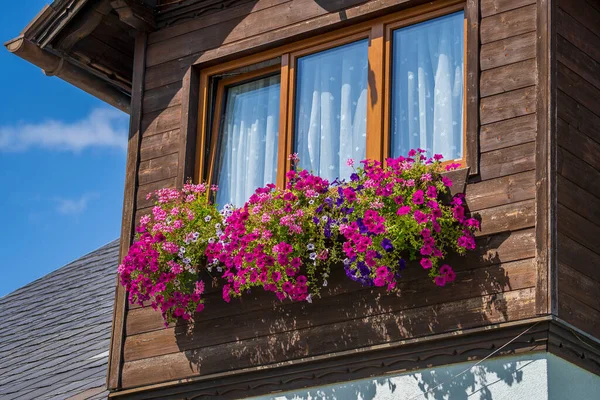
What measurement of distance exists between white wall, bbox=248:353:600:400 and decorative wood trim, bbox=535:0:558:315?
366 millimetres

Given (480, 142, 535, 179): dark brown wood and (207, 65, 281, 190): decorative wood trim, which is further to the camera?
(207, 65, 281, 190): decorative wood trim

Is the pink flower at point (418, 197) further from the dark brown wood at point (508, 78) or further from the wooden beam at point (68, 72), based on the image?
the wooden beam at point (68, 72)

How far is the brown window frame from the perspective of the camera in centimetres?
847

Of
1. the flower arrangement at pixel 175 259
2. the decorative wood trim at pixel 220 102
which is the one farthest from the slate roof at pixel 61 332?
the decorative wood trim at pixel 220 102

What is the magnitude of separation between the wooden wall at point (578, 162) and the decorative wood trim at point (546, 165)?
9 cm

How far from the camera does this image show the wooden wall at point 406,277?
7863mm

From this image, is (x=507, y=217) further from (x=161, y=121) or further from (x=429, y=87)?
(x=161, y=121)

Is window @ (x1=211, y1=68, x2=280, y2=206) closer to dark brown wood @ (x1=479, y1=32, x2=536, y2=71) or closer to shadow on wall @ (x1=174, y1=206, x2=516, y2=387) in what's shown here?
shadow on wall @ (x1=174, y1=206, x2=516, y2=387)

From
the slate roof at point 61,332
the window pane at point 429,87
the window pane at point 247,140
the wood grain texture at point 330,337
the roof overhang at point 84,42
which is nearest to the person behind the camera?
the wood grain texture at point 330,337

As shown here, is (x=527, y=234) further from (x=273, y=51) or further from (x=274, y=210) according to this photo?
(x=273, y=51)

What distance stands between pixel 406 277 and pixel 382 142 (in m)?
1.13

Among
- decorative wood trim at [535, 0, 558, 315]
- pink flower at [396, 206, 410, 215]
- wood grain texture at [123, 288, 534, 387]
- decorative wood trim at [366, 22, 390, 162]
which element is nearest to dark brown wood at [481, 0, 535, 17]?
decorative wood trim at [535, 0, 558, 315]

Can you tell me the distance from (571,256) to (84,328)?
649 centimetres

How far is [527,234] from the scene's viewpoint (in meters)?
7.79
